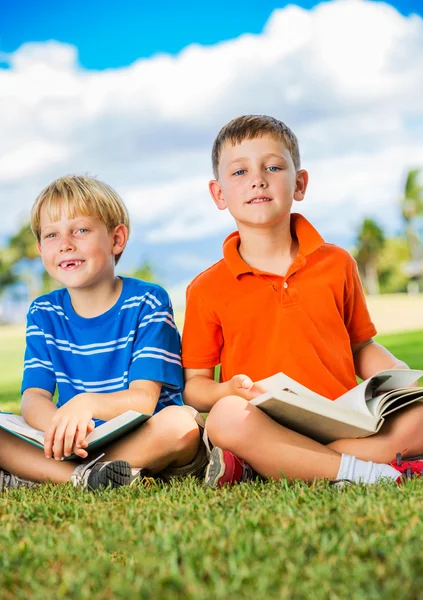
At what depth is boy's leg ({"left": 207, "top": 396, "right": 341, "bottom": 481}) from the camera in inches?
107

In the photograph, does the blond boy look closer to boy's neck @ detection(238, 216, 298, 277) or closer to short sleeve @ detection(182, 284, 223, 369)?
short sleeve @ detection(182, 284, 223, 369)

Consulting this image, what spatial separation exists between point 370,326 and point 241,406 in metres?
0.91

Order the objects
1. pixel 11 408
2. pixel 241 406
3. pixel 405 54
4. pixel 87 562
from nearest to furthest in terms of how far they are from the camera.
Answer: pixel 87 562 → pixel 241 406 → pixel 11 408 → pixel 405 54

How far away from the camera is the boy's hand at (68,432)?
2770 millimetres

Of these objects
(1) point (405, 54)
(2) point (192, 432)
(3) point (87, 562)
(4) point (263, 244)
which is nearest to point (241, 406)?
(2) point (192, 432)

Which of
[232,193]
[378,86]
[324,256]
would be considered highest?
[378,86]

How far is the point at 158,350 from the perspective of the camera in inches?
124

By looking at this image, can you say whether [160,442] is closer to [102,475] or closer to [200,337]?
[102,475]

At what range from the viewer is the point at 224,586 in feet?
4.81

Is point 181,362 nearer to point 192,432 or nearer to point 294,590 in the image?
point 192,432

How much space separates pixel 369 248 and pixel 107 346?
6430 centimetres

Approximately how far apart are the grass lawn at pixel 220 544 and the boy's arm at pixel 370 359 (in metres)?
0.91

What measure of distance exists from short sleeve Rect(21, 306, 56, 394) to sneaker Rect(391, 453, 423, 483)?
1.53 metres

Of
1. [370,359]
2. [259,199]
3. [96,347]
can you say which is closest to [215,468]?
[96,347]
